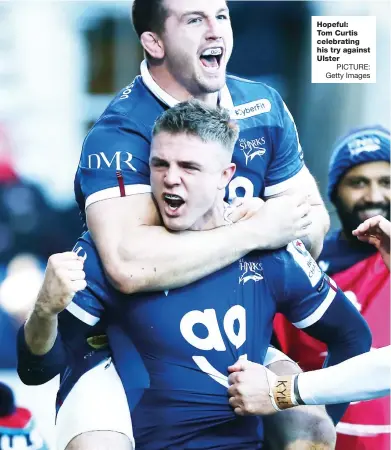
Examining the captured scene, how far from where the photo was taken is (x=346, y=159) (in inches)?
102

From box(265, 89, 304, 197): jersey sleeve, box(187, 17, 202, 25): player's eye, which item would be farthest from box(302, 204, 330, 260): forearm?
box(187, 17, 202, 25): player's eye

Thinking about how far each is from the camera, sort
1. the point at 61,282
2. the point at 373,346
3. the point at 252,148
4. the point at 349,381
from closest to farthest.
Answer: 1. the point at 61,282
2. the point at 349,381
3. the point at 252,148
4. the point at 373,346

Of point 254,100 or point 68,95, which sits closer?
point 254,100

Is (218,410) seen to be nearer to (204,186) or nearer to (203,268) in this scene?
(203,268)

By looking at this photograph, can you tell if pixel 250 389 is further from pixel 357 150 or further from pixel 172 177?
pixel 357 150

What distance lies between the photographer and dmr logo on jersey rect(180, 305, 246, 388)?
2.03m

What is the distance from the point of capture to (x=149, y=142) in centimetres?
212

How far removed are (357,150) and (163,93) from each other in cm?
64

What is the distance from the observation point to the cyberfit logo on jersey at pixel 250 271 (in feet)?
6.79

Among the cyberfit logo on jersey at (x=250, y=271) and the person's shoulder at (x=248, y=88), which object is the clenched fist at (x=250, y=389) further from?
the person's shoulder at (x=248, y=88)

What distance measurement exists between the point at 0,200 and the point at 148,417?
0.95m

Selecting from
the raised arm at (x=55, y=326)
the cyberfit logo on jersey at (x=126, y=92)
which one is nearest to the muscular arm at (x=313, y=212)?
the cyberfit logo on jersey at (x=126, y=92)

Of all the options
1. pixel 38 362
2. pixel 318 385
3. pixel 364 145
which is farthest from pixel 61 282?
pixel 364 145

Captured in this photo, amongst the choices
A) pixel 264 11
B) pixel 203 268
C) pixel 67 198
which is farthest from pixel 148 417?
pixel 264 11
